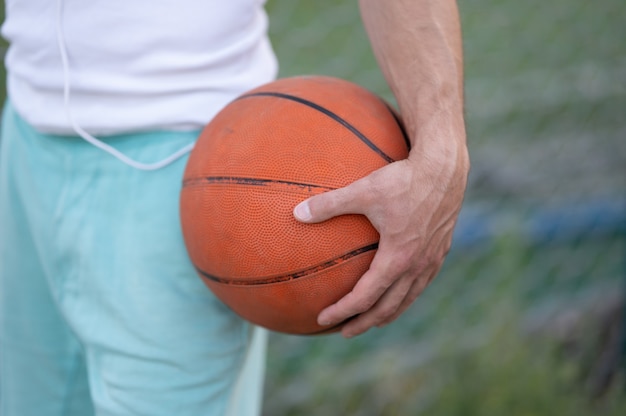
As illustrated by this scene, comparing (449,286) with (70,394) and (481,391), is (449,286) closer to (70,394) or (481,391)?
(481,391)

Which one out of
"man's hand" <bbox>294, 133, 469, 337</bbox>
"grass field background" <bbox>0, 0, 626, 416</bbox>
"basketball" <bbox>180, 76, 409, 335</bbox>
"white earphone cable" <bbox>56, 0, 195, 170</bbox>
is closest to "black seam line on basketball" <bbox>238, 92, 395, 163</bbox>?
"basketball" <bbox>180, 76, 409, 335</bbox>

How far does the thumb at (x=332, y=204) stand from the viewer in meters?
1.19

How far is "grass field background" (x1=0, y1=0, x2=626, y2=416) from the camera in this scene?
2.51 metres

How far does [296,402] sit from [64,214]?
56.2 inches

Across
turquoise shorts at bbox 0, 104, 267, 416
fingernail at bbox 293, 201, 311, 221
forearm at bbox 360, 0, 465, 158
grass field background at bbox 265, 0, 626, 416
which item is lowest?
grass field background at bbox 265, 0, 626, 416

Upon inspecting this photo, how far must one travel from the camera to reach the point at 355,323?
1.33 metres

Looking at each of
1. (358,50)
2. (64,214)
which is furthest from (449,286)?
(358,50)

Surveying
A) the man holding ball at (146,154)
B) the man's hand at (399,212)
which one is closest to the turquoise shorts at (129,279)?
the man holding ball at (146,154)

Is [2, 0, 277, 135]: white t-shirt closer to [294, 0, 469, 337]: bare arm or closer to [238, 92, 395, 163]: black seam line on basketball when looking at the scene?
[238, 92, 395, 163]: black seam line on basketball

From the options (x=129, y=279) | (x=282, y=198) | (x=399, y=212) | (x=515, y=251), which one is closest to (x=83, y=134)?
(x=129, y=279)

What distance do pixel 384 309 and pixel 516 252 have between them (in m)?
1.57

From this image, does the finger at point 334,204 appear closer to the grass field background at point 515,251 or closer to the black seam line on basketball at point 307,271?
the black seam line on basketball at point 307,271

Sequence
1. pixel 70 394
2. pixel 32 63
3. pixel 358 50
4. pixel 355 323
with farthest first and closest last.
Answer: pixel 358 50 → pixel 70 394 → pixel 32 63 → pixel 355 323

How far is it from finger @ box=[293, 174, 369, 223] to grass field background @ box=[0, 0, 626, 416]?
1.33 meters
